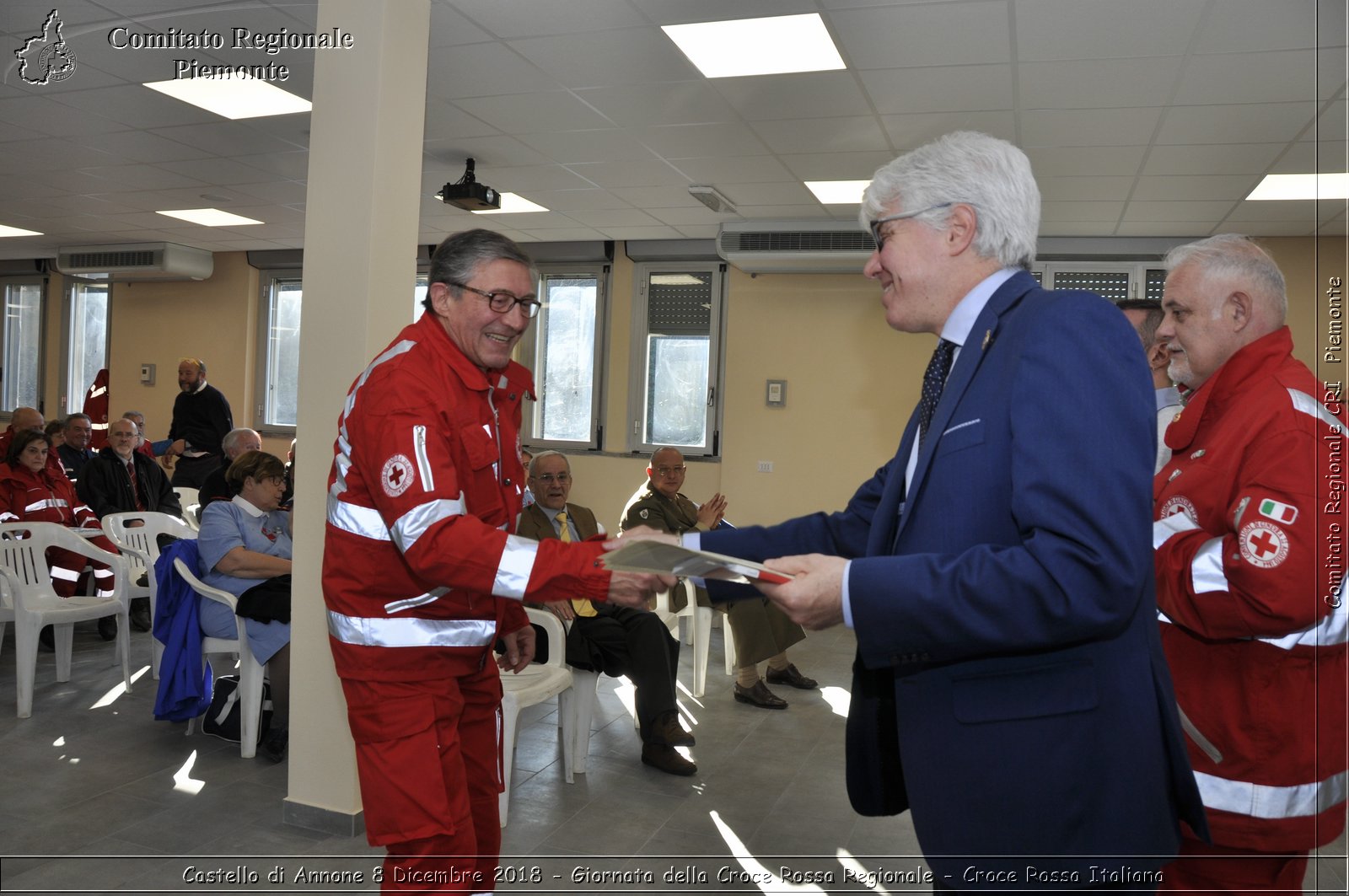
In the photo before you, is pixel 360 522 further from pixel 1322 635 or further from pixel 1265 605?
pixel 1322 635

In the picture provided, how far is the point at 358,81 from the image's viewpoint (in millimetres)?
3023

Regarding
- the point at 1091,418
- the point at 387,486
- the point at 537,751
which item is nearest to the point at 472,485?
the point at 387,486

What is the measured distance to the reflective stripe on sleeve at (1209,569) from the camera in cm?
151

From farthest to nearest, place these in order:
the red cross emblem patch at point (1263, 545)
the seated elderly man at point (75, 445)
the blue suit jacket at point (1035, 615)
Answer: the seated elderly man at point (75, 445), the red cross emblem patch at point (1263, 545), the blue suit jacket at point (1035, 615)

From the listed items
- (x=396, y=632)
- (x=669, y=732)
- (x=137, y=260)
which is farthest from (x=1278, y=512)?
(x=137, y=260)

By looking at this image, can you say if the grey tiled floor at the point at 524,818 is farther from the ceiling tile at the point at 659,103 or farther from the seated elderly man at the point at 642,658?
the ceiling tile at the point at 659,103

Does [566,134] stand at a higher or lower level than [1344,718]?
higher

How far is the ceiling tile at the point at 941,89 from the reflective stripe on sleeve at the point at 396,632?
11.7ft

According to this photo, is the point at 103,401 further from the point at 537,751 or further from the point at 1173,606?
the point at 1173,606

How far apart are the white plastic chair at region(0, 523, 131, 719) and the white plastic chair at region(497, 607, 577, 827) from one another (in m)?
2.28

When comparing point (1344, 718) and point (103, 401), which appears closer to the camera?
point (1344, 718)

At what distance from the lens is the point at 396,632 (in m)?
1.76

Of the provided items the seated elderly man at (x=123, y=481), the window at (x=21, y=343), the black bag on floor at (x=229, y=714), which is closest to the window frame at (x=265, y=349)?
the window at (x=21, y=343)

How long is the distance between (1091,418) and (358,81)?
2678 mm
